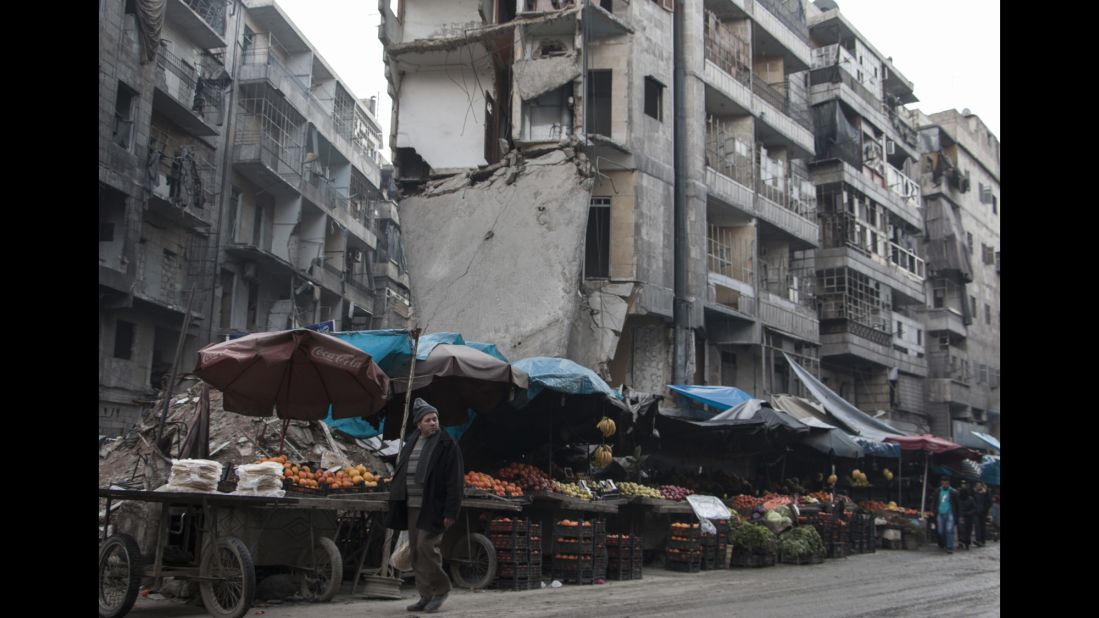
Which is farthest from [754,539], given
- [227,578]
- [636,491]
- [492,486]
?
[227,578]

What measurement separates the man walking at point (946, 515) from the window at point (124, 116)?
2270 cm

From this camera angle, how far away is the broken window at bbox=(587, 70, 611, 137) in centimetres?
2520

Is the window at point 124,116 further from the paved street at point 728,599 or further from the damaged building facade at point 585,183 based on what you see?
the paved street at point 728,599

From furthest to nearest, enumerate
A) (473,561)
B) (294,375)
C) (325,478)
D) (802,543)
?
(802,543)
(473,561)
(294,375)
(325,478)

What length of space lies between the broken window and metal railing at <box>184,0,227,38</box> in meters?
13.9

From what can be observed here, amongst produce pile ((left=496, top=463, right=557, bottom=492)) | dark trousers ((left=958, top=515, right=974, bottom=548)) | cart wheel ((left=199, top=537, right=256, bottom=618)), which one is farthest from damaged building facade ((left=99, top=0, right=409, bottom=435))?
dark trousers ((left=958, top=515, right=974, bottom=548))

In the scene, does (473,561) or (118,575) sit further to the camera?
(473,561)

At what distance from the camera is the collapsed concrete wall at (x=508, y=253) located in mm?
21688

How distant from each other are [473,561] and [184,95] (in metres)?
22.9

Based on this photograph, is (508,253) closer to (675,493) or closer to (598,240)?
(598,240)

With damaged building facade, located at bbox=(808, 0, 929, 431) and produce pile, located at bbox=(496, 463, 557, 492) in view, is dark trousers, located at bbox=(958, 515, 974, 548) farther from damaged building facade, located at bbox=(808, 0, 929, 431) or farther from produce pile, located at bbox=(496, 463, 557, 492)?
produce pile, located at bbox=(496, 463, 557, 492)

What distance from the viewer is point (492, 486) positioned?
11.8m

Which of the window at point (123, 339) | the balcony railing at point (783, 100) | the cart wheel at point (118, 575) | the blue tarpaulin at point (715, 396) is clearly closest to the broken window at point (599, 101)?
the balcony railing at point (783, 100)

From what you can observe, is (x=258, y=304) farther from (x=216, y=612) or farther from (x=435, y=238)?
(x=216, y=612)
